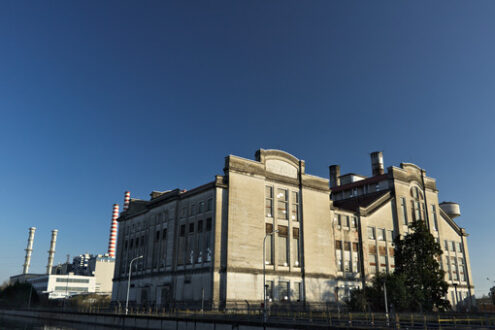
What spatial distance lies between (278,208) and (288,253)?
650 cm

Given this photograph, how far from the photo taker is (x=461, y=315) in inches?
1513

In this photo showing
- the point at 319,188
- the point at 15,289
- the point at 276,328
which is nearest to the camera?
the point at 276,328

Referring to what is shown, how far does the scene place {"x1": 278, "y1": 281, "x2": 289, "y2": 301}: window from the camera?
55388 millimetres

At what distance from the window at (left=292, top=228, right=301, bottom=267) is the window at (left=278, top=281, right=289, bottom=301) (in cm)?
335

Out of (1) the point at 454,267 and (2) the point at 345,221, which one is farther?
(1) the point at 454,267

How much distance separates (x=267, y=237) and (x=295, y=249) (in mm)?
5353

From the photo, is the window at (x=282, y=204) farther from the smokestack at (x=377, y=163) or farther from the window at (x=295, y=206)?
the smokestack at (x=377, y=163)

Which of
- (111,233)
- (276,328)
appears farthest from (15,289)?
(276,328)

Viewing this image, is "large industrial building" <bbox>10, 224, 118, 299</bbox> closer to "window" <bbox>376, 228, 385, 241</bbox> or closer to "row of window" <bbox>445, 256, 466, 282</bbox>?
"window" <bbox>376, 228, 385, 241</bbox>

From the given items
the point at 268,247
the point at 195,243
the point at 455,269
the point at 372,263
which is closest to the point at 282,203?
the point at 268,247

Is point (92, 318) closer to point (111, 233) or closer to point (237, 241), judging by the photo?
point (237, 241)

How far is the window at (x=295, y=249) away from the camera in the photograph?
58469 mm

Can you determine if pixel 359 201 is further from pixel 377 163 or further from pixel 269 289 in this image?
pixel 269 289

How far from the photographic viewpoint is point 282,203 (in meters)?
60.2
